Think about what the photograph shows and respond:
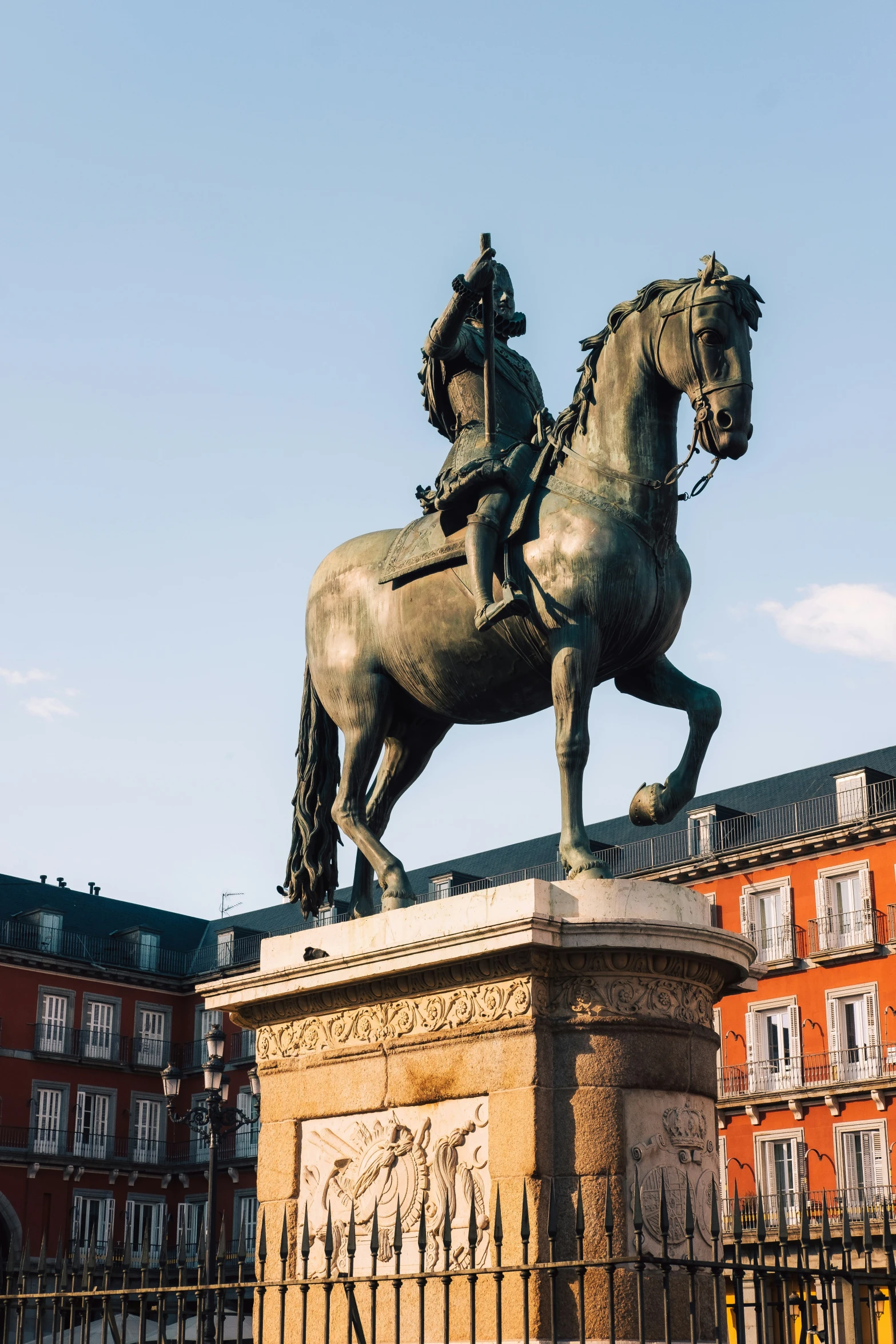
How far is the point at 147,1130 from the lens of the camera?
5822cm

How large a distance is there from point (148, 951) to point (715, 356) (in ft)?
183

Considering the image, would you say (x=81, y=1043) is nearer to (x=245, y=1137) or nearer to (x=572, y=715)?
(x=245, y=1137)

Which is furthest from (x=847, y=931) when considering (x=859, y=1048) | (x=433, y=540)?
(x=433, y=540)

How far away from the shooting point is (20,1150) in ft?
174

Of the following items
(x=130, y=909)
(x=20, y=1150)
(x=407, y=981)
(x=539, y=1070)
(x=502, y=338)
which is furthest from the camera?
(x=130, y=909)

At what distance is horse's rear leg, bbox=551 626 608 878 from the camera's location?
8148 mm

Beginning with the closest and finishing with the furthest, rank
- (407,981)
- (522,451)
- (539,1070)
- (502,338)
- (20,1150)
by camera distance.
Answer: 1. (539,1070)
2. (407,981)
3. (522,451)
4. (502,338)
5. (20,1150)

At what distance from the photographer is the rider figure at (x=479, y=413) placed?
27.6ft

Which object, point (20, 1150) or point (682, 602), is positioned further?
point (20, 1150)

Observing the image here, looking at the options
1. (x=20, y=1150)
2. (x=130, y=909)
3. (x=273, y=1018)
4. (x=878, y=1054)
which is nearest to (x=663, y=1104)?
(x=273, y=1018)

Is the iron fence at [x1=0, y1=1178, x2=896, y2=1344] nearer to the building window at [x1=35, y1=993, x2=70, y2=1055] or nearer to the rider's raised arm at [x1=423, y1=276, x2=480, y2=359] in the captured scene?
the rider's raised arm at [x1=423, y1=276, x2=480, y2=359]

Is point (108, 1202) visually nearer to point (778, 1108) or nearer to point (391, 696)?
point (778, 1108)

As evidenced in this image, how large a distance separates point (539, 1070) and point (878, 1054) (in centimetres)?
3568

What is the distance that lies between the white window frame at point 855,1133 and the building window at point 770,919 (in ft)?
14.1
